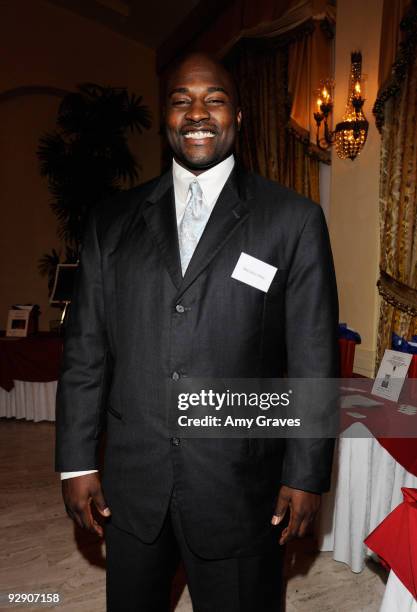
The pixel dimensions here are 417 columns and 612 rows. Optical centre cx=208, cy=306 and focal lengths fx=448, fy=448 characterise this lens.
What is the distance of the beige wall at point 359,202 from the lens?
2803mm

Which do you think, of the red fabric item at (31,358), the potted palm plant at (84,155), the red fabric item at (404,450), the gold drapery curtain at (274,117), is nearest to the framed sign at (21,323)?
the red fabric item at (31,358)

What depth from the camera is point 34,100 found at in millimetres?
5516

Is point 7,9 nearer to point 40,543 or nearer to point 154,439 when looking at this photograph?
point 40,543

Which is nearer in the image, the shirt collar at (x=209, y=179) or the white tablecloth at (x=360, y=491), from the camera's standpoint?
the shirt collar at (x=209, y=179)

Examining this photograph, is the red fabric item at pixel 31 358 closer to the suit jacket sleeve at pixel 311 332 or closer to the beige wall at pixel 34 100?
the beige wall at pixel 34 100

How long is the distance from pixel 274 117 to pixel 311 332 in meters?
3.40

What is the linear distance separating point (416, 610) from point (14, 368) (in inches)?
137

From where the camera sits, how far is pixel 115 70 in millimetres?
5832

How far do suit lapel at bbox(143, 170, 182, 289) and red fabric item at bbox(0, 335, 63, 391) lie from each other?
292cm

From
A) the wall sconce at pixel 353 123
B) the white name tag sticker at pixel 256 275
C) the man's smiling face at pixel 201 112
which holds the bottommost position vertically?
the white name tag sticker at pixel 256 275

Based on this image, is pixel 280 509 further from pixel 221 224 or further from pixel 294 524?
pixel 221 224

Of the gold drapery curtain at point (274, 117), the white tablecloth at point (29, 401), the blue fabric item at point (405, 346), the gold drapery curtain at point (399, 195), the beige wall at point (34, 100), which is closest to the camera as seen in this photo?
the blue fabric item at point (405, 346)

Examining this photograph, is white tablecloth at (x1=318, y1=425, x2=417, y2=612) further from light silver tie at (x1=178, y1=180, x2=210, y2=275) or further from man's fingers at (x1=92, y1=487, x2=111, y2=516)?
light silver tie at (x1=178, y1=180, x2=210, y2=275)

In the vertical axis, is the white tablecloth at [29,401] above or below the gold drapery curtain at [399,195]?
below
